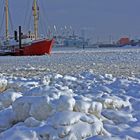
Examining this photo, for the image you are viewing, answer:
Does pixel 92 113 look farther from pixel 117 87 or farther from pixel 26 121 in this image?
pixel 117 87

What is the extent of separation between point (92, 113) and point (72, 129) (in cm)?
83

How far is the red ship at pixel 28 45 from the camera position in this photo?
192 feet

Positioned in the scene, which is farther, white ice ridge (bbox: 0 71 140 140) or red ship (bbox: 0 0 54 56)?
red ship (bbox: 0 0 54 56)

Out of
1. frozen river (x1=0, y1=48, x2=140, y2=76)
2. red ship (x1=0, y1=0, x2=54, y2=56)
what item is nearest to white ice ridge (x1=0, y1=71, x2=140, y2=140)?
frozen river (x1=0, y1=48, x2=140, y2=76)

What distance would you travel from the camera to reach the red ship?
5847 cm

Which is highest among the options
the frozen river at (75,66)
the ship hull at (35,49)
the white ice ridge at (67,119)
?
the white ice ridge at (67,119)

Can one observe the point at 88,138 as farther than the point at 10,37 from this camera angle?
No

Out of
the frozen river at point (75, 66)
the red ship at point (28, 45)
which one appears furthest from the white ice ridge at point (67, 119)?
the red ship at point (28, 45)

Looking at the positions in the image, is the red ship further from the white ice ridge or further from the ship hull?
the white ice ridge

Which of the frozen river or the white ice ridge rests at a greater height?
the white ice ridge

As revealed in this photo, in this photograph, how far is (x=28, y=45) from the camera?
5934cm

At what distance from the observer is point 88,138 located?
212 inches

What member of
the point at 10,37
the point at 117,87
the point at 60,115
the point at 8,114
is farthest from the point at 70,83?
the point at 10,37

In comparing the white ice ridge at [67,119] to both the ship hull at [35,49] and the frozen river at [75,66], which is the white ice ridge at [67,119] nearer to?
the frozen river at [75,66]
